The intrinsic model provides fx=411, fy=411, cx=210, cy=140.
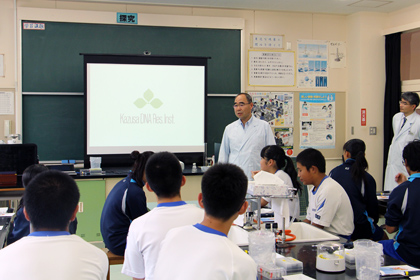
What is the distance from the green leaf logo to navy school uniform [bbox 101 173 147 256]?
8.08ft

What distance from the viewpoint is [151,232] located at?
1.70m

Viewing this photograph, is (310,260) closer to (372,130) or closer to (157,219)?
(157,219)

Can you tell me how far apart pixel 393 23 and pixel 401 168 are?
2.06 m

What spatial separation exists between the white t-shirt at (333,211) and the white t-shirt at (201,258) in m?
1.30

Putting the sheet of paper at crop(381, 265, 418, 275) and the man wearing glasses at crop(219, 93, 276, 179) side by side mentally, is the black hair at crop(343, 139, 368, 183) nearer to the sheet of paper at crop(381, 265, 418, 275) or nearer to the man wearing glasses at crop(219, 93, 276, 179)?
the man wearing glasses at crop(219, 93, 276, 179)

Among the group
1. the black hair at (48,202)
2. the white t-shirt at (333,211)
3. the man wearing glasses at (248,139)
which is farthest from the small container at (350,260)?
the man wearing glasses at (248,139)

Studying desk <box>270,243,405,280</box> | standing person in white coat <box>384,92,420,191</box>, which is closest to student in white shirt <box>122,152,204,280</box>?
desk <box>270,243,405,280</box>

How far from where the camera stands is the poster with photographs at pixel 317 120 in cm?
571

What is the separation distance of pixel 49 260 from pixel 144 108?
12.6ft

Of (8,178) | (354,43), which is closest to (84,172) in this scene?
(8,178)

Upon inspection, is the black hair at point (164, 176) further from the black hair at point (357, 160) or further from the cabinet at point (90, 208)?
the cabinet at point (90, 208)

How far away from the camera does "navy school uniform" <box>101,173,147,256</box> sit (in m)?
2.51

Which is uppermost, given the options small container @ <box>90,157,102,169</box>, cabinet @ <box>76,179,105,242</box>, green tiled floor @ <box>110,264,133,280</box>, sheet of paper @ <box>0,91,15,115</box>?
sheet of paper @ <box>0,91,15,115</box>

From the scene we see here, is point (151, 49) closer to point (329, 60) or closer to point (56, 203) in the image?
point (329, 60)
